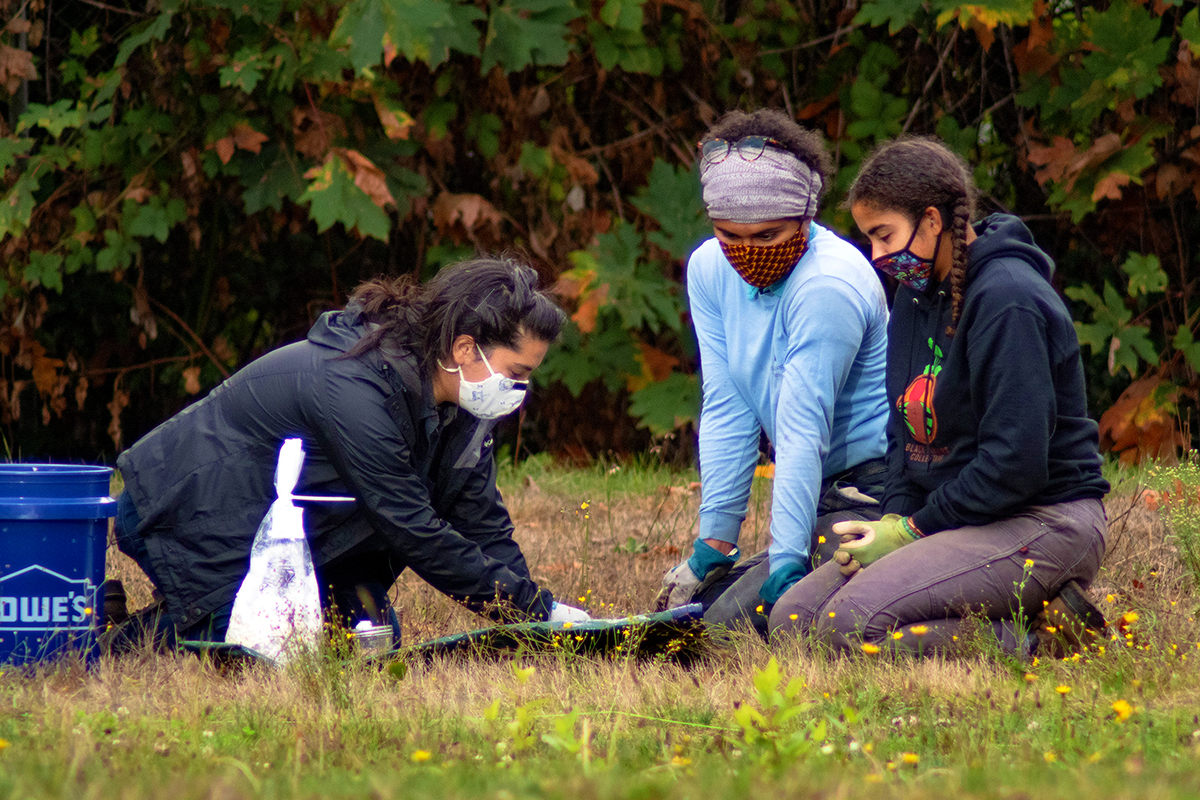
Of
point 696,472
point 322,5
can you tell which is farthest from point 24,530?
point 696,472

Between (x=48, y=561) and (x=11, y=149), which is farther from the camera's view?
(x=11, y=149)

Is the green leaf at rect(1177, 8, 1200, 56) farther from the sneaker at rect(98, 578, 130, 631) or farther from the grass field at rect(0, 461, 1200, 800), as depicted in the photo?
the sneaker at rect(98, 578, 130, 631)

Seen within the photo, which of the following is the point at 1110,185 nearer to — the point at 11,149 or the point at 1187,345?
the point at 1187,345

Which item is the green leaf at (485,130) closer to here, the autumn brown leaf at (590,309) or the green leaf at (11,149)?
the autumn brown leaf at (590,309)

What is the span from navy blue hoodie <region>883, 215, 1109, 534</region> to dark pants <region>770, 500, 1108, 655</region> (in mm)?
71

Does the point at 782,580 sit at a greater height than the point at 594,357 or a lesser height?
lesser

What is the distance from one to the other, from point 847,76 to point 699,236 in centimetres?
144

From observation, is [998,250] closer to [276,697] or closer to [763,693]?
[763,693]

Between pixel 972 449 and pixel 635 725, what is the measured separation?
132cm

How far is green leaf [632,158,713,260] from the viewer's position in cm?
686

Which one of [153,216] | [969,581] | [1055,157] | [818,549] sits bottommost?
[818,549]

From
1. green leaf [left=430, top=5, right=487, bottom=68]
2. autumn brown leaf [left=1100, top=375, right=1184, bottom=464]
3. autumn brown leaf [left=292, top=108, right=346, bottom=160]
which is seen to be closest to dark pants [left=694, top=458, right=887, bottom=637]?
green leaf [left=430, top=5, right=487, bottom=68]

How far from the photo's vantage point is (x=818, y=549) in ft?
13.2

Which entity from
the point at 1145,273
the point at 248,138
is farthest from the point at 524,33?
the point at 1145,273
